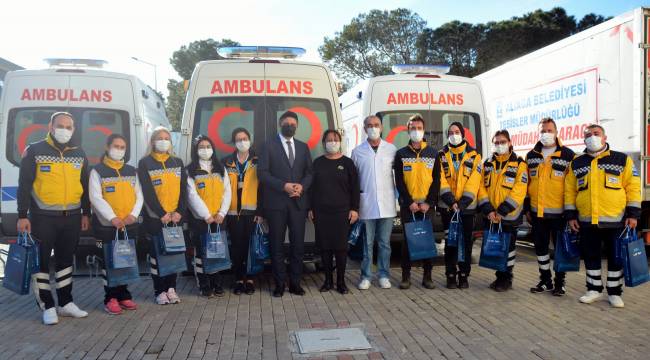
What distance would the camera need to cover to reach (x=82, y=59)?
7.83m

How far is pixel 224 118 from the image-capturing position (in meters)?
6.25

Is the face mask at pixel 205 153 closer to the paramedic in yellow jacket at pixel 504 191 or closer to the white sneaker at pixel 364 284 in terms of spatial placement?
the white sneaker at pixel 364 284

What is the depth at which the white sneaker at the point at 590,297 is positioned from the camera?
548cm

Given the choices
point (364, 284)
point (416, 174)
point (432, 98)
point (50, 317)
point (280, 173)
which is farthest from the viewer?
point (432, 98)

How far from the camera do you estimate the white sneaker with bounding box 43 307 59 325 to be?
4.90m

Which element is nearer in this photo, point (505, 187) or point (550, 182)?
point (550, 182)

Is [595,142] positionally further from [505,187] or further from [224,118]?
[224,118]

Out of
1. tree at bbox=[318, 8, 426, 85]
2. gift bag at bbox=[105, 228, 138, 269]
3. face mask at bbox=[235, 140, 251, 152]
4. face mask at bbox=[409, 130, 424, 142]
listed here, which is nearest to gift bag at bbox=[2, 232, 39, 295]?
gift bag at bbox=[105, 228, 138, 269]

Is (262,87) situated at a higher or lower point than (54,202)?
higher

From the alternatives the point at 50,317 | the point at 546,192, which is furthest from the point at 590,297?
the point at 50,317

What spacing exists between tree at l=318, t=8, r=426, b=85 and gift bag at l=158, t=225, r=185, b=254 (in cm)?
3395

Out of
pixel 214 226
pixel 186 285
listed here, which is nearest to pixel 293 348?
pixel 214 226

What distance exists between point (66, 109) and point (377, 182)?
4.03m

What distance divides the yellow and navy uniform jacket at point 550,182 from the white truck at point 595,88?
1998mm
